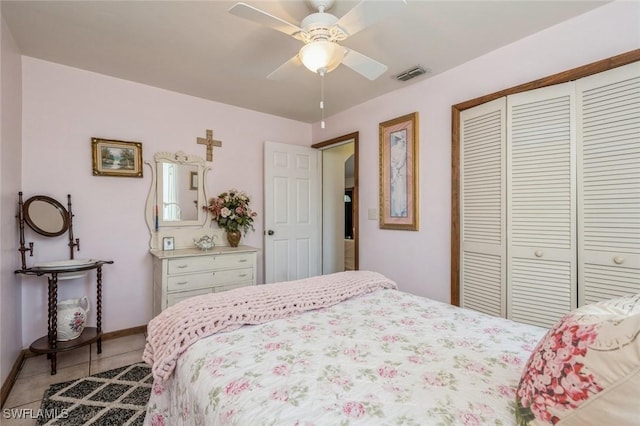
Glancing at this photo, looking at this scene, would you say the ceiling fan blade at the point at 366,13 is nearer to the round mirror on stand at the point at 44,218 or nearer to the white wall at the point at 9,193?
the white wall at the point at 9,193

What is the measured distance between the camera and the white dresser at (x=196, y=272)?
104 inches

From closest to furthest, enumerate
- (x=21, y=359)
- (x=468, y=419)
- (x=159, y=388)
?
(x=468, y=419), (x=159, y=388), (x=21, y=359)

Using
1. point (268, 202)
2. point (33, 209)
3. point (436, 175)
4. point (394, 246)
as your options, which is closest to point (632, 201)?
point (436, 175)

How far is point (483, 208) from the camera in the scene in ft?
7.72

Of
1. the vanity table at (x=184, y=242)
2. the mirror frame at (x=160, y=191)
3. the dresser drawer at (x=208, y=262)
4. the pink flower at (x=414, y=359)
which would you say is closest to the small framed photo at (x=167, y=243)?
the vanity table at (x=184, y=242)

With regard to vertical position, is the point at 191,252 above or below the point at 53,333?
above

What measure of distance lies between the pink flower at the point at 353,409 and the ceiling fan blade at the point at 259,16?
154 centimetres

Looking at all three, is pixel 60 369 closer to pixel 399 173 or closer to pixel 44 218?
pixel 44 218

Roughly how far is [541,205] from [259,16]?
2087mm

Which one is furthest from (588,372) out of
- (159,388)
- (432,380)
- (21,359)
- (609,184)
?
(21,359)

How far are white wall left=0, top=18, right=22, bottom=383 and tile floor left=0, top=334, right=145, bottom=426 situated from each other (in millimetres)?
146

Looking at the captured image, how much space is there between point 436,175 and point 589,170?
1052mm

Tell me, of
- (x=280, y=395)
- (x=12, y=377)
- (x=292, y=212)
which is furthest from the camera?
(x=292, y=212)

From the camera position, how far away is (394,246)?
3062 mm
